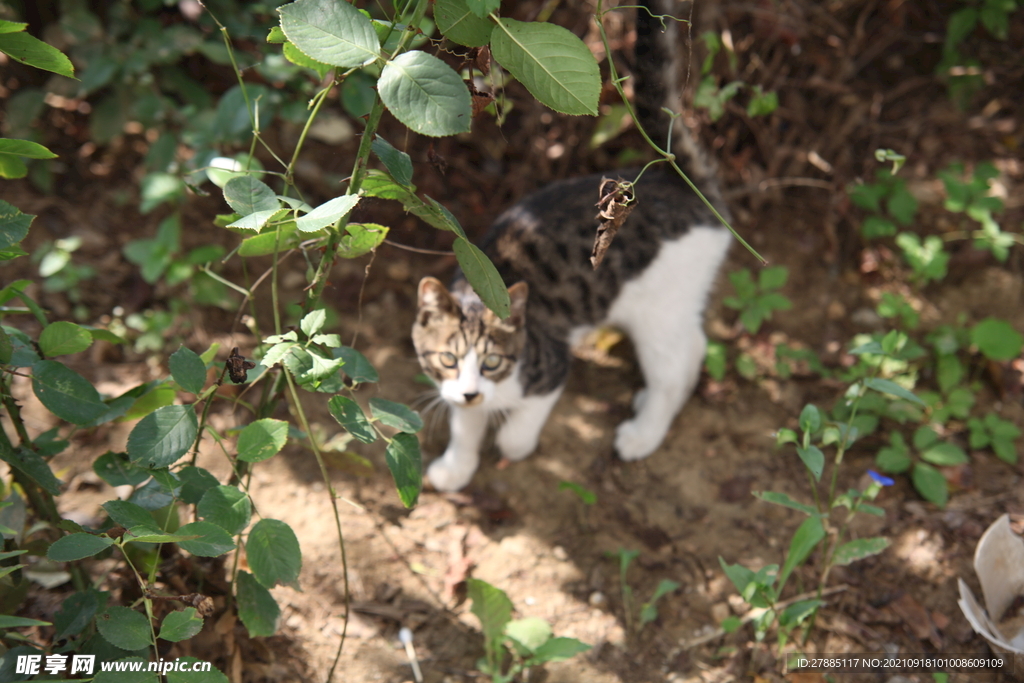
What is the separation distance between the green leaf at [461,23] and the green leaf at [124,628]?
1.16 m

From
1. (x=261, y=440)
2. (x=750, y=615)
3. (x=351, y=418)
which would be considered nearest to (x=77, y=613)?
(x=261, y=440)

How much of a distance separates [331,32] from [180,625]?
3.42ft

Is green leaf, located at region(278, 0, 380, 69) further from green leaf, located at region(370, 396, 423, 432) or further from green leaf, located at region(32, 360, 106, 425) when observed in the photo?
green leaf, located at region(32, 360, 106, 425)

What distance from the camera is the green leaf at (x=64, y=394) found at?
1.33 m

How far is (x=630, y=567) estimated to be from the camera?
2.16 metres

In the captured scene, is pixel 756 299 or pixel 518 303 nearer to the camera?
pixel 518 303

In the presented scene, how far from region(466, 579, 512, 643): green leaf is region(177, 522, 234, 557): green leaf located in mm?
768

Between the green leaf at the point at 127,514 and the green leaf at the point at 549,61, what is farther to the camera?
the green leaf at the point at 127,514

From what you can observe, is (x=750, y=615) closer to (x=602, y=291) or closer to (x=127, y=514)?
(x=602, y=291)

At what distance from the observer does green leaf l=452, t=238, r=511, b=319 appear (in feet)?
4.01

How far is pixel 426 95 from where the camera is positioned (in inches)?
41.4

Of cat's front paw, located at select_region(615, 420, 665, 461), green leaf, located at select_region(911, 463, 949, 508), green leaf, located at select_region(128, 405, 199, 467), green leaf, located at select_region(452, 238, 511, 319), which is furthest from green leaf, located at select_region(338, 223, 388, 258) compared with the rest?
green leaf, located at select_region(911, 463, 949, 508)

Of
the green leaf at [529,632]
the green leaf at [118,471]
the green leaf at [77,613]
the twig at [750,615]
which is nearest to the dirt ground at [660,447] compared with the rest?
the twig at [750,615]

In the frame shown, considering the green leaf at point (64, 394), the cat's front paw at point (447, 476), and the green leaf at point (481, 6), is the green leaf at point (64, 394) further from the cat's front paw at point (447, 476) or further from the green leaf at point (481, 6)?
the cat's front paw at point (447, 476)
